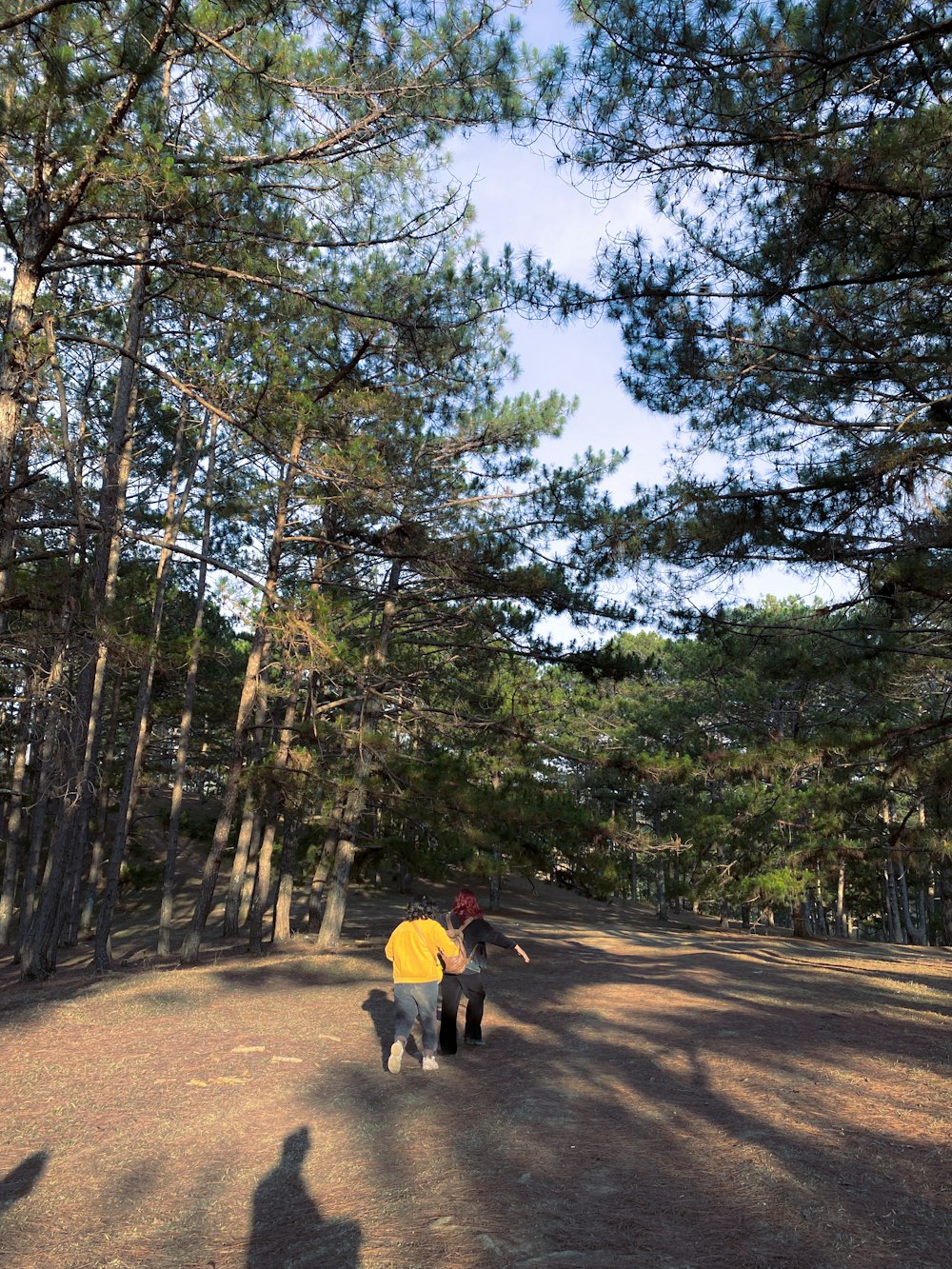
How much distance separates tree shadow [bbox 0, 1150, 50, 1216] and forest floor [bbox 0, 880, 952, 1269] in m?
0.02

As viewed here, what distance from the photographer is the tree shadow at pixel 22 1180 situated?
4340 mm

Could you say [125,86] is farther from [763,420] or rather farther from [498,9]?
[763,420]

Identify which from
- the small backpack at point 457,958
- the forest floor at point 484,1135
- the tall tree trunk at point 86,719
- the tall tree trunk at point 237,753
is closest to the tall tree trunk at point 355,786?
the tall tree trunk at point 237,753

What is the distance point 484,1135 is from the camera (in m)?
5.17

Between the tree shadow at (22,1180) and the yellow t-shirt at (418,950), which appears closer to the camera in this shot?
the tree shadow at (22,1180)

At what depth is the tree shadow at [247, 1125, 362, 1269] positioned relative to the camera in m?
3.62

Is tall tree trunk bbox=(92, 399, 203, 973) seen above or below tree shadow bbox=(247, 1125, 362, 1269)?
above

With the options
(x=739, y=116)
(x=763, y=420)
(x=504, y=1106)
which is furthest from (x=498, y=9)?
(x=504, y=1106)

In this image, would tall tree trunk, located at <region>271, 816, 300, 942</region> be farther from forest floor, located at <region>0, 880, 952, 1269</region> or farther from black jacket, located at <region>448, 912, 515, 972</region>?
black jacket, located at <region>448, 912, 515, 972</region>

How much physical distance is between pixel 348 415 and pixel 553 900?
102 feet

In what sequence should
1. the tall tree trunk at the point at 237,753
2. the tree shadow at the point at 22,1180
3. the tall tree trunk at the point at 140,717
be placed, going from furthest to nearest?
the tall tree trunk at the point at 237,753, the tall tree trunk at the point at 140,717, the tree shadow at the point at 22,1180

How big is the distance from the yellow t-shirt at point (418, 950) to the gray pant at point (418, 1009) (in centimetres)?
6

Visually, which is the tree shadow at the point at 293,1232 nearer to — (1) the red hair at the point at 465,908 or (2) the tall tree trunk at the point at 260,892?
(1) the red hair at the point at 465,908

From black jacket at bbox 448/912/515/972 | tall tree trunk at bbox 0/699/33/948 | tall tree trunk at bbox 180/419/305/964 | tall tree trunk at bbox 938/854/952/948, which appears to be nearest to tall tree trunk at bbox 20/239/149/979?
tall tree trunk at bbox 180/419/305/964
